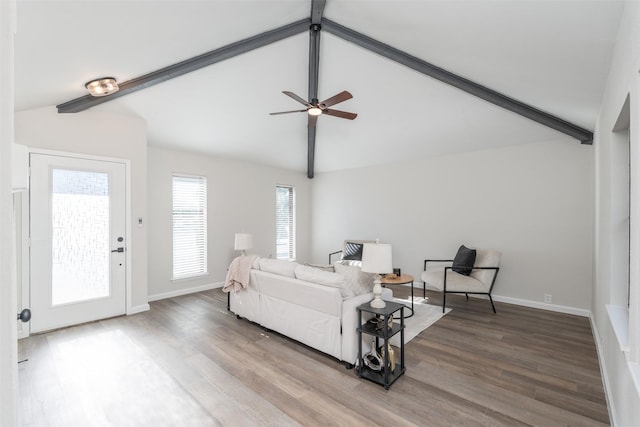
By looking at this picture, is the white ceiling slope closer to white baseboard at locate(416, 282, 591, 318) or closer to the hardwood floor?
white baseboard at locate(416, 282, 591, 318)

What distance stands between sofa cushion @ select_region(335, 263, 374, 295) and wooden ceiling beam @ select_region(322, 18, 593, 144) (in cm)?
240

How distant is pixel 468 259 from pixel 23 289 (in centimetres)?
581

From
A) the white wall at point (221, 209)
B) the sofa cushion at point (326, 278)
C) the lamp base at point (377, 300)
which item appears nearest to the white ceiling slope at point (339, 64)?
Answer: the white wall at point (221, 209)

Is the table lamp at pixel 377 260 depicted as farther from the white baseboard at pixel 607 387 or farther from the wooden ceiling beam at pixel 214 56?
the wooden ceiling beam at pixel 214 56

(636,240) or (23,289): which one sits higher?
(636,240)

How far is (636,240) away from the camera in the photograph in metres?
1.52

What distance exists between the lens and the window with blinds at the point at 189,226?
209 inches

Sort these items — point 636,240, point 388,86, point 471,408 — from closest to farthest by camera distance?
point 636,240 < point 471,408 < point 388,86

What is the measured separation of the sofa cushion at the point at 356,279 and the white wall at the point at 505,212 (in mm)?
2853

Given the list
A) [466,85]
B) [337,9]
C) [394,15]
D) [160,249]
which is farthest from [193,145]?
[466,85]

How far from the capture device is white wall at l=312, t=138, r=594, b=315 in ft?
14.0

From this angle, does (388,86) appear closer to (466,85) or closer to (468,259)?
(466,85)

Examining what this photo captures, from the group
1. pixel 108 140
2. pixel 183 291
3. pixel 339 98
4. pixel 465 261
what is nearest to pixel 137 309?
pixel 183 291

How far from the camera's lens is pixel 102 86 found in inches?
124
